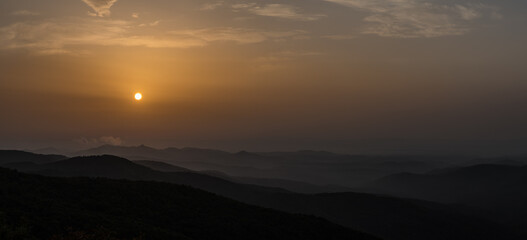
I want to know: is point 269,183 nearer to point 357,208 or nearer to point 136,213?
point 357,208

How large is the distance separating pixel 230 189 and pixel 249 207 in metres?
51.2

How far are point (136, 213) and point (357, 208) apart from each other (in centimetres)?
5888

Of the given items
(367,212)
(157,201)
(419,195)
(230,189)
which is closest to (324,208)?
(367,212)

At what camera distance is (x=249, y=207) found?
4869 centimetres

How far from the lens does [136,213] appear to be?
129 ft

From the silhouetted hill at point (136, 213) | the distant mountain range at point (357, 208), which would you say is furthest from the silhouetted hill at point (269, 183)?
the silhouetted hill at point (136, 213)

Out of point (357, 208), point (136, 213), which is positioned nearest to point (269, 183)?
point (357, 208)

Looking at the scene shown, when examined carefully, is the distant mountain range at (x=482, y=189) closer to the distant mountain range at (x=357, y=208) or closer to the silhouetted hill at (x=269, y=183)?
the distant mountain range at (x=357, y=208)

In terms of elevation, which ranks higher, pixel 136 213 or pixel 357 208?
pixel 136 213

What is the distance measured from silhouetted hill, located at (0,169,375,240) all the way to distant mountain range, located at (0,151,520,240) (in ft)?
114

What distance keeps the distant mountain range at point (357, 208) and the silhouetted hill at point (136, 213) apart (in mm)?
34684

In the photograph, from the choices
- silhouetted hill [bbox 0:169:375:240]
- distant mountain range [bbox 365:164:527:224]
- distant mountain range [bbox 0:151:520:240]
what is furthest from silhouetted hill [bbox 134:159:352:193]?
silhouetted hill [bbox 0:169:375:240]

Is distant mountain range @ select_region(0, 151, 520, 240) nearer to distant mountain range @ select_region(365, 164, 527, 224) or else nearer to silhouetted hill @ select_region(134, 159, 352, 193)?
distant mountain range @ select_region(365, 164, 527, 224)

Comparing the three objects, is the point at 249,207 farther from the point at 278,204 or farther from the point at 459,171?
the point at 459,171
